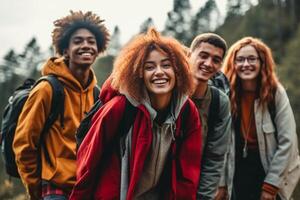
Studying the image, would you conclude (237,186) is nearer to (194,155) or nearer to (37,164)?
(194,155)

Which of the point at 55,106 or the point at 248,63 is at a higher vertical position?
the point at 248,63

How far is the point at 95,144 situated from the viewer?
3.39 m

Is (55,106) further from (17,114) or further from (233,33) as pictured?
(233,33)

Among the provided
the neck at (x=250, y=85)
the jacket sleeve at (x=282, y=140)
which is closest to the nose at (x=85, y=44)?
the neck at (x=250, y=85)

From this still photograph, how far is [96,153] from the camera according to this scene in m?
3.40

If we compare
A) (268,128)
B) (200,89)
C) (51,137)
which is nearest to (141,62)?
(200,89)

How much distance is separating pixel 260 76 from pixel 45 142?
245cm

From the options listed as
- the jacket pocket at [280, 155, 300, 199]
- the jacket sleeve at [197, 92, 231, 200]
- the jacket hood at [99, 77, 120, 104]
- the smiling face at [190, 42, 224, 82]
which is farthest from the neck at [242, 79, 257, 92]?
the jacket hood at [99, 77, 120, 104]

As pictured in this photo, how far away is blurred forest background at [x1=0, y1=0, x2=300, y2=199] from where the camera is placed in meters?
24.6

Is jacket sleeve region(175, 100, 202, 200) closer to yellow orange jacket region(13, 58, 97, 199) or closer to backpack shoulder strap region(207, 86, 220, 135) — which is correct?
backpack shoulder strap region(207, 86, 220, 135)

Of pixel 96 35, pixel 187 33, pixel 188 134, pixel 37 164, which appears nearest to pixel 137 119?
pixel 188 134

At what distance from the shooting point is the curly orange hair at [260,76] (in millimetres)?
5004

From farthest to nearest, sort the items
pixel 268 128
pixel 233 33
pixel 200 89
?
pixel 233 33, pixel 268 128, pixel 200 89

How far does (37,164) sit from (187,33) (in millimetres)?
52884
